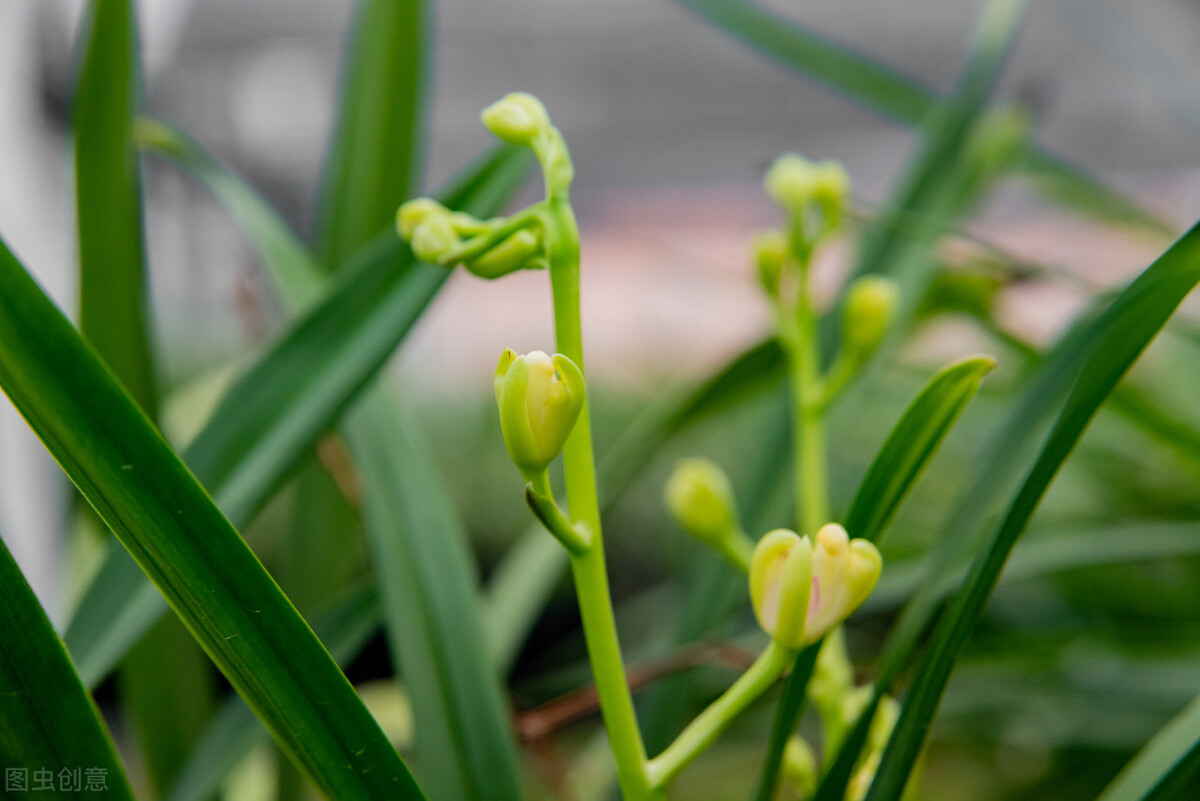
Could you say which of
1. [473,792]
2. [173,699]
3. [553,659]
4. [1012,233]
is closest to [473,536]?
[553,659]

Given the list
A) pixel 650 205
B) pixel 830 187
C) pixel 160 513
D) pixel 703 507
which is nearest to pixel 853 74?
pixel 830 187

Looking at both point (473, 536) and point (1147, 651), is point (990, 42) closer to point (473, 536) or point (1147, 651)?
point (1147, 651)

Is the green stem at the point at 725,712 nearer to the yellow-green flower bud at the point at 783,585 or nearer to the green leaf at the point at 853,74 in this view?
the yellow-green flower bud at the point at 783,585

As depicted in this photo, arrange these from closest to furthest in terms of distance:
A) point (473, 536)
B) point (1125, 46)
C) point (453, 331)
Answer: point (1125, 46) < point (473, 536) < point (453, 331)

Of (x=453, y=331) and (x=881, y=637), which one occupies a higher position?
(x=881, y=637)

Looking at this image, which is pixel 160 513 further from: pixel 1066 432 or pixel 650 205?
pixel 650 205

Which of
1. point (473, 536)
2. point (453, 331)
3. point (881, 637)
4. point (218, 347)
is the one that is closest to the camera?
point (881, 637)

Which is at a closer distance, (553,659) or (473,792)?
(473,792)

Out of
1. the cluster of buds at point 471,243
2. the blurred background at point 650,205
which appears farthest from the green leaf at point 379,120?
the cluster of buds at point 471,243
